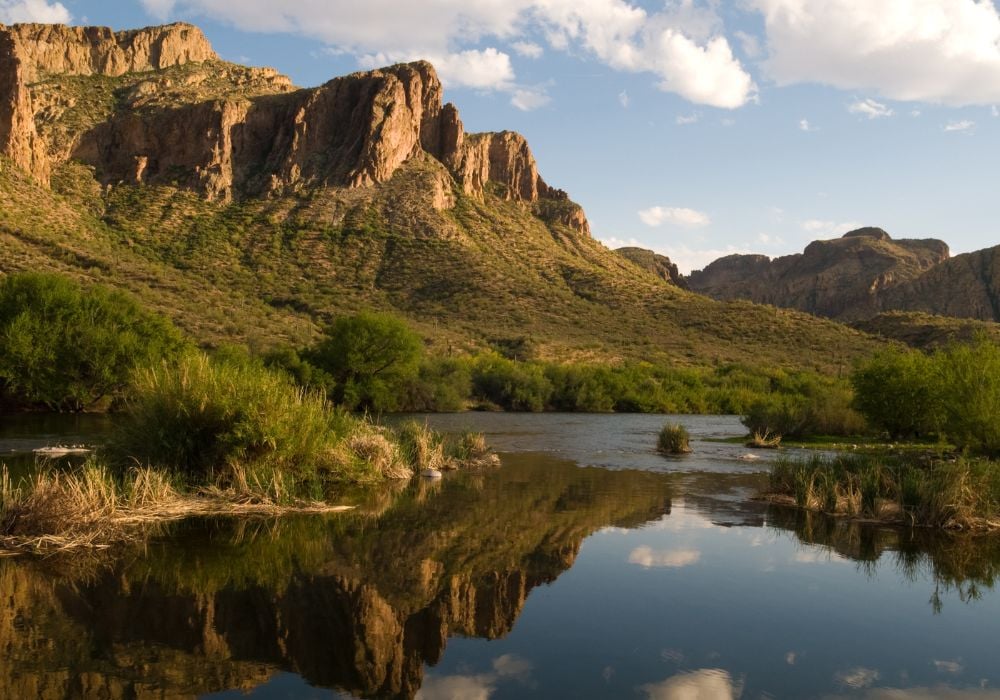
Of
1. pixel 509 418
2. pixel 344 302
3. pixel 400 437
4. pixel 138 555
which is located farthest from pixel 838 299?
pixel 138 555

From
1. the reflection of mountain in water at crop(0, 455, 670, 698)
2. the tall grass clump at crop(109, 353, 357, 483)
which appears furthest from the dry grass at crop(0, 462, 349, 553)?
the reflection of mountain in water at crop(0, 455, 670, 698)

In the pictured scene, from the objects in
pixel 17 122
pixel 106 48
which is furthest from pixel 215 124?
pixel 106 48

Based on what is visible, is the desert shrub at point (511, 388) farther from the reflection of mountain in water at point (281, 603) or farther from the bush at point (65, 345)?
the reflection of mountain in water at point (281, 603)

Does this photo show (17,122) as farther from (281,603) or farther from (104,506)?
(281,603)

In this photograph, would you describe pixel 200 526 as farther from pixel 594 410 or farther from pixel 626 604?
pixel 594 410

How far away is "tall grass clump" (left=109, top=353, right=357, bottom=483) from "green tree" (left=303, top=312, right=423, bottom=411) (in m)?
29.6

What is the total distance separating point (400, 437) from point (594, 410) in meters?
36.1

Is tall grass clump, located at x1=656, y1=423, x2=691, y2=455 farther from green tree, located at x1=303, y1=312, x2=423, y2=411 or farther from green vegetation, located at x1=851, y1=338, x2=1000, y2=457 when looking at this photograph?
green tree, located at x1=303, y1=312, x2=423, y2=411

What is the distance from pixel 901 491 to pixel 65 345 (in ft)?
118

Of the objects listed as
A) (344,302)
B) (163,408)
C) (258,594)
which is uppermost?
(344,302)

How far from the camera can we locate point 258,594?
31.2 ft

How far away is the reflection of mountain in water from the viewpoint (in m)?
7.18

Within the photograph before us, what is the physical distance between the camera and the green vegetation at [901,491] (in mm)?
15117

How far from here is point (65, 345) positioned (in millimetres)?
37031
